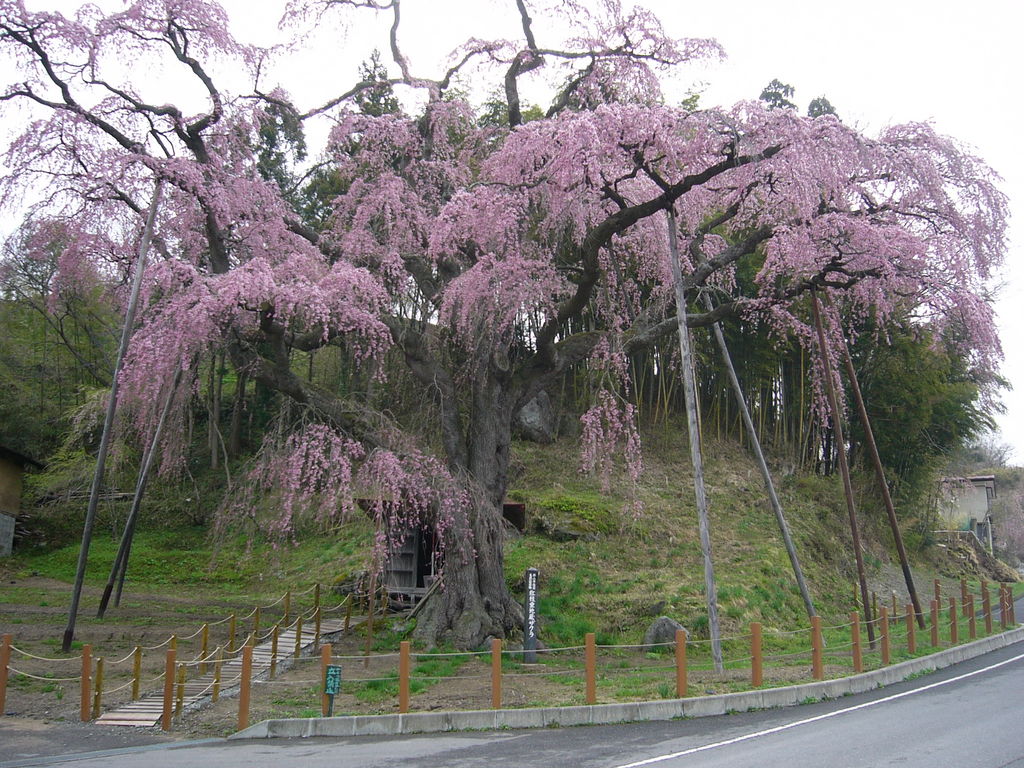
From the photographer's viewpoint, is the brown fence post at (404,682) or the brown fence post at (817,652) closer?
the brown fence post at (404,682)

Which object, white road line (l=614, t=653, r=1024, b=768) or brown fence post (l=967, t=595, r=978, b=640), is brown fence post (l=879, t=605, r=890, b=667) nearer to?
white road line (l=614, t=653, r=1024, b=768)

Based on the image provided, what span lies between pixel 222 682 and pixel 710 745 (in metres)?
8.26

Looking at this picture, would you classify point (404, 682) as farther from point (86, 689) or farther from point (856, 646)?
point (856, 646)

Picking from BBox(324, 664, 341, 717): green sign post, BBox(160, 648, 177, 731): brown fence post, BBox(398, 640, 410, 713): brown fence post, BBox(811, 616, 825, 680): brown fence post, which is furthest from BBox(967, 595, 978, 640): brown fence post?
BBox(160, 648, 177, 731): brown fence post

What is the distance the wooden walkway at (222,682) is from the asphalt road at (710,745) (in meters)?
1.79

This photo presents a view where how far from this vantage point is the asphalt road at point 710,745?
714 cm

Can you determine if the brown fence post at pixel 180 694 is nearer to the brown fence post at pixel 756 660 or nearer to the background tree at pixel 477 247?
the background tree at pixel 477 247

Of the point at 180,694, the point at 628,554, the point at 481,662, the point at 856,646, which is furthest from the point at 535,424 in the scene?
the point at 180,694

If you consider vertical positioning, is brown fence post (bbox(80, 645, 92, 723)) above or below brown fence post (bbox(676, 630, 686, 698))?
below

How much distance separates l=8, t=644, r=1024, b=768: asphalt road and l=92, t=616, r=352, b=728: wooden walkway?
70.6 inches

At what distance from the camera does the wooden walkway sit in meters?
10.5

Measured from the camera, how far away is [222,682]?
12.7m

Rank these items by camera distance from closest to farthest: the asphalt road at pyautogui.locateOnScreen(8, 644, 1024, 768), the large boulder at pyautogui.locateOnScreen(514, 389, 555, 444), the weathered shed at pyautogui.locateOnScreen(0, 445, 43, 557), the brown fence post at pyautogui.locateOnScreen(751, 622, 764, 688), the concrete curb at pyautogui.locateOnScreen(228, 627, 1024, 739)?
the asphalt road at pyautogui.locateOnScreen(8, 644, 1024, 768), the concrete curb at pyautogui.locateOnScreen(228, 627, 1024, 739), the brown fence post at pyautogui.locateOnScreen(751, 622, 764, 688), the weathered shed at pyautogui.locateOnScreen(0, 445, 43, 557), the large boulder at pyautogui.locateOnScreen(514, 389, 555, 444)

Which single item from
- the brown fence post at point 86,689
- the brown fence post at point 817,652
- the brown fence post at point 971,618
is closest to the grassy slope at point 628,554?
the brown fence post at point 971,618
